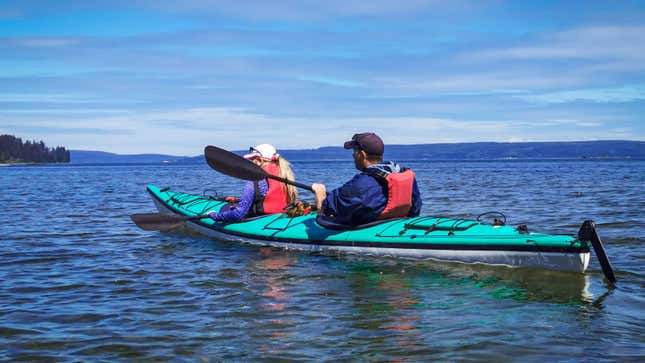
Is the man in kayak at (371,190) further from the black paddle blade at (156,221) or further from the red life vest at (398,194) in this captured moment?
the black paddle blade at (156,221)

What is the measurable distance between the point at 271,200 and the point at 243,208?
0.50 metres

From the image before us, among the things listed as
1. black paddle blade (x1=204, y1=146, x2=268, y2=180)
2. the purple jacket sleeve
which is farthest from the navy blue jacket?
the purple jacket sleeve

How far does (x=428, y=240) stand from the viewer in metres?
7.94

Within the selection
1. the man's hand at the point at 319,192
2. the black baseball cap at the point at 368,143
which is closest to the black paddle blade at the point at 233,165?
the man's hand at the point at 319,192

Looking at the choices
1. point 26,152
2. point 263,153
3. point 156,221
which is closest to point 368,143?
point 263,153

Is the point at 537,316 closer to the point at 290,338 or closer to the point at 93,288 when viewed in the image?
the point at 290,338

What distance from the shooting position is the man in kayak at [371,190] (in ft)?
26.7

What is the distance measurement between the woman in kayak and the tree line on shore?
174203 mm

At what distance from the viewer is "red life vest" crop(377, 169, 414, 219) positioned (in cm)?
818

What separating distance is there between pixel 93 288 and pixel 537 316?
15.7ft

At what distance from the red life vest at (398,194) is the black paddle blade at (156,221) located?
4.23m

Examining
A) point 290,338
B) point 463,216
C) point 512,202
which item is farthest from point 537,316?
point 512,202

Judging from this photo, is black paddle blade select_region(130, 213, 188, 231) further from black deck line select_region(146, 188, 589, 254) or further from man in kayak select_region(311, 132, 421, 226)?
man in kayak select_region(311, 132, 421, 226)

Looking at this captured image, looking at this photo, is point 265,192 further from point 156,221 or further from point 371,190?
point 371,190
